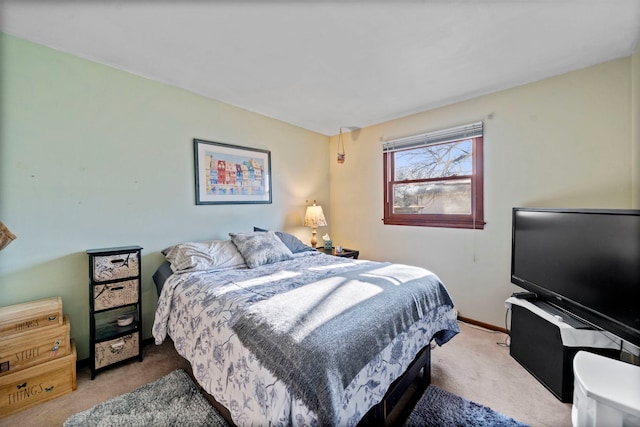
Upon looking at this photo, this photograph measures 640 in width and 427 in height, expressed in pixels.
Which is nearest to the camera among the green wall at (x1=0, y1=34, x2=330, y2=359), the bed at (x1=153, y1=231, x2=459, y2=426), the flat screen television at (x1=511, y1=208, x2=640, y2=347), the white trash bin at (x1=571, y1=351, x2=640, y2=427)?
the bed at (x1=153, y1=231, x2=459, y2=426)

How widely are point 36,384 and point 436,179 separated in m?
3.89

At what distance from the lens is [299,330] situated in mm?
1128

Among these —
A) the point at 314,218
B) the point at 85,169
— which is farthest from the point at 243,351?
the point at 314,218

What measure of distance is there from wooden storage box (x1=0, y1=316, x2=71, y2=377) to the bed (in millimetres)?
559

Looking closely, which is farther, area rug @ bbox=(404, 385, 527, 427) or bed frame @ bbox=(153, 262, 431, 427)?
area rug @ bbox=(404, 385, 527, 427)

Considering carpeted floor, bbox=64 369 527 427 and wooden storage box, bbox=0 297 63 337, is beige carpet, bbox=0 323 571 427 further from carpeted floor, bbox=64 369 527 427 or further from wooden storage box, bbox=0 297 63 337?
wooden storage box, bbox=0 297 63 337

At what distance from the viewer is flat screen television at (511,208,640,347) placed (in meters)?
1.45

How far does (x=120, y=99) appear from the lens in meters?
2.19

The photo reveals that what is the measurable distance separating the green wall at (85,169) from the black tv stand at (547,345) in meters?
3.00

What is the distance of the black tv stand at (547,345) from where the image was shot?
5.41 feet

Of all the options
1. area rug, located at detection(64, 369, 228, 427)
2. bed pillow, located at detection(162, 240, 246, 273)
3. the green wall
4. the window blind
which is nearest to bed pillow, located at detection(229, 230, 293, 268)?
bed pillow, located at detection(162, 240, 246, 273)

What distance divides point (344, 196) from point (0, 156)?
344 centimetres

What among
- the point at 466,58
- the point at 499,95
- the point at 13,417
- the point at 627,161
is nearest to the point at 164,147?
the point at 13,417

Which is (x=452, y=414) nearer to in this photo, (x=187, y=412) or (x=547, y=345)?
(x=547, y=345)
